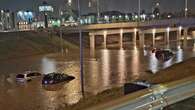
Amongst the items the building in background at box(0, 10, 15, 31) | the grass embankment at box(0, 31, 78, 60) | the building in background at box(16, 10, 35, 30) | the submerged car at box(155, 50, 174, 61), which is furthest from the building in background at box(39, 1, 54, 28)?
the submerged car at box(155, 50, 174, 61)

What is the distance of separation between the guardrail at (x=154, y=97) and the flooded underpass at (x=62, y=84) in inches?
1088

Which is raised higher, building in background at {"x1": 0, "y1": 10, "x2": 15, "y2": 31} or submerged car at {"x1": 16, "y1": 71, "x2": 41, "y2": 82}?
building in background at {"x1": 0, "y1": 10, "x2": 15, "y2": 31}

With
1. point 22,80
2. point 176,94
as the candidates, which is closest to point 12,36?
point 22,80

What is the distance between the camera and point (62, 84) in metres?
44.3

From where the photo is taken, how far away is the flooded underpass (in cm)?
3481

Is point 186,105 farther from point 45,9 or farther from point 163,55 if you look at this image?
point 45,9

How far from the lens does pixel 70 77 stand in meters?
47.6

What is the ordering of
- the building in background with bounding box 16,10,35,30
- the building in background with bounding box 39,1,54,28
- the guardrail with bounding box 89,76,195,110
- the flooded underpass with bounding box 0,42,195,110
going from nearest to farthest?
the guardrail with bounding box 89,76,195,110 → the flooded underpass with bounding box 0,42,195,110 → the building in background with bounding box 16,10,35,30 → the building in background with bounding box 39,1,54,28

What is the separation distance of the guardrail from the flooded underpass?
27.6 meters

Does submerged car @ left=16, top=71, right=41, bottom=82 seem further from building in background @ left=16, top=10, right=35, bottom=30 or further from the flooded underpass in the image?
building in background @ left=16, top=10, right=35, bottom=30

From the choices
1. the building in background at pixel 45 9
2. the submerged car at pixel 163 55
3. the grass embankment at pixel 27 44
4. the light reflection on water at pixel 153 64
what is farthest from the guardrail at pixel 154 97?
the building in background at pixel 45 9

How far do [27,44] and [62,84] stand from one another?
43.4 metres

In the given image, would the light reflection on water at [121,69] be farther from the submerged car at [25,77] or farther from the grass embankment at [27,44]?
the grass embankment at [27,44]

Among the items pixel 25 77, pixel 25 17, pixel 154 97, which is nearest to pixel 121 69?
pixel 25 77
